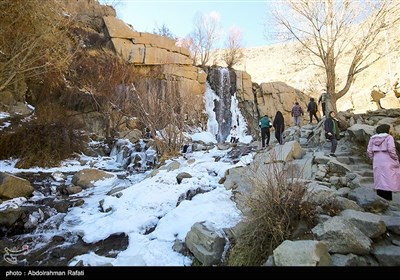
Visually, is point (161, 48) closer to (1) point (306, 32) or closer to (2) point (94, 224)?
(1) point (306, 32)

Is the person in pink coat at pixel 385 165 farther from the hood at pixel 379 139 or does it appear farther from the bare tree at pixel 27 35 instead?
the bare tree at pixel 27 35

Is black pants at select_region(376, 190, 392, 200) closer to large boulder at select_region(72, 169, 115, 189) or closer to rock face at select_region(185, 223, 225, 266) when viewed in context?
rock face at select_region(185, 223, 225, 266)

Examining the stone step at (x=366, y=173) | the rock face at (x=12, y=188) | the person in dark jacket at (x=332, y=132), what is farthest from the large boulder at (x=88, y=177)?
the stone step at (x=366, y=173)

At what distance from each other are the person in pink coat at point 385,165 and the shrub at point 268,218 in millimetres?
1850

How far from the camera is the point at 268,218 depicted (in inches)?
141

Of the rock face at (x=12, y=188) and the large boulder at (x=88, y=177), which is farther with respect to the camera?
the large boulder at (x=88, y=177)

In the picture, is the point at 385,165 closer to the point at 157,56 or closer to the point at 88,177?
the point at 88,177

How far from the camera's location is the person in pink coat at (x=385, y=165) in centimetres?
463


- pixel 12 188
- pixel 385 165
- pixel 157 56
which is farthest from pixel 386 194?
pixel 157 56

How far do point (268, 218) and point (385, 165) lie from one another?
8.48 ft

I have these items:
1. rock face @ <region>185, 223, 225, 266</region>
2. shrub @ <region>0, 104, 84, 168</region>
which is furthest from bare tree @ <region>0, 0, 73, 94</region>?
rock face @ <region>185, 223, 225, 266</region>

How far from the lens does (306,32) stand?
13.2 meters

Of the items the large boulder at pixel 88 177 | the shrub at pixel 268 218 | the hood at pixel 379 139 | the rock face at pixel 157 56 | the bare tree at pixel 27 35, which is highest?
the rock face at pixel 157 56
